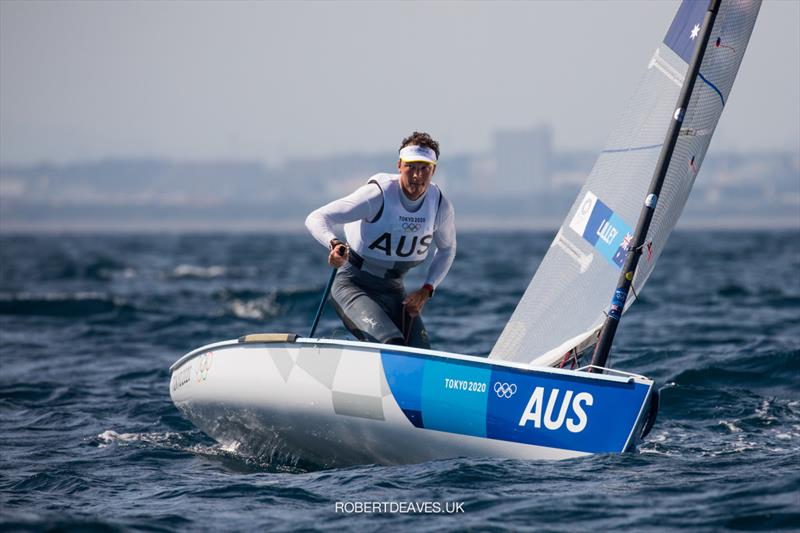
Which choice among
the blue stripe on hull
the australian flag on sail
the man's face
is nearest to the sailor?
the man's face

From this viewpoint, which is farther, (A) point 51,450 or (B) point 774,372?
(B) point 774,372

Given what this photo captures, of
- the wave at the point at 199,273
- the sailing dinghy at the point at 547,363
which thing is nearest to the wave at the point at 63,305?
the wave at the point at 199,273

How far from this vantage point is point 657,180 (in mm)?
6676

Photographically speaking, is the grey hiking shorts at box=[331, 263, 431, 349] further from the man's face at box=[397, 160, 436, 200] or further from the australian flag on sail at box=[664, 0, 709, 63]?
the australian flag on sail at box=[664, 0, 709, 63]

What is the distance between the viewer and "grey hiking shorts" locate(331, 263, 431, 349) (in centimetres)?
695

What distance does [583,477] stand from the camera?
5992 mm

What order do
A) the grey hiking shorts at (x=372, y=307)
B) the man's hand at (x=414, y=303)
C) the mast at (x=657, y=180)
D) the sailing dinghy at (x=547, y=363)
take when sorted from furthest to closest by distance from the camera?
the man's hand at (x=414, y=303) < the grey hiking shorts at (x=372, y=307) < the mast at (x=657, y=180) < the sailing dinghy at (x=547, y=363)

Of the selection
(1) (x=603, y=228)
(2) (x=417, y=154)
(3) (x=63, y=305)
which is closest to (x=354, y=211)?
(2) (x=417, y=154)

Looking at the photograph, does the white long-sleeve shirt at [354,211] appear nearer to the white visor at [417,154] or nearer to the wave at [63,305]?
the white visor at [417,154]

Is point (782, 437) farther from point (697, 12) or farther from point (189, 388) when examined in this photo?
point (189, 388)

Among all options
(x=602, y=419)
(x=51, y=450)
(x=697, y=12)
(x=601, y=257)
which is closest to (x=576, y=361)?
(x=601, y=257)

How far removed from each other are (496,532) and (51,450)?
3861 mm

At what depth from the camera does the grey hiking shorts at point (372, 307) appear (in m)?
6.95

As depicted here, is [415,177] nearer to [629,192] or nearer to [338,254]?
[338,254]
